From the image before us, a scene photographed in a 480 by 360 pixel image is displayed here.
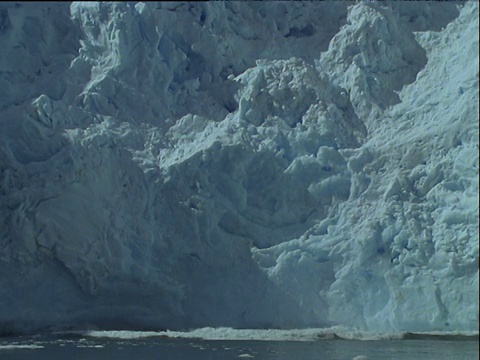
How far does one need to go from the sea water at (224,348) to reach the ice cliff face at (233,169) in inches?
23.3

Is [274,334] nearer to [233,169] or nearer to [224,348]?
[224,348]

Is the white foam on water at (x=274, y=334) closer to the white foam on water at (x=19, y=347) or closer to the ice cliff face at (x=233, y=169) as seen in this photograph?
the ice cliff face at (x=233, y=169)

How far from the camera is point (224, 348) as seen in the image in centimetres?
1024

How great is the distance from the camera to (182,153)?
1218cm

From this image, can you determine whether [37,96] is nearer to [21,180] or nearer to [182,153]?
[21,180]

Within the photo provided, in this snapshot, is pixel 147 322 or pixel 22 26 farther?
pixel 22 26

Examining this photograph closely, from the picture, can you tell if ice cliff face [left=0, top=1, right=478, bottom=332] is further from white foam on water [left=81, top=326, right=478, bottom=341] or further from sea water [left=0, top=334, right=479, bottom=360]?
sea water [left=0, top=334, right=479, bottom=360]

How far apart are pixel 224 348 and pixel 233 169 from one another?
258cm

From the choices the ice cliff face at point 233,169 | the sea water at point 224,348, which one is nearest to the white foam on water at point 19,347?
the sea water at point 224,348

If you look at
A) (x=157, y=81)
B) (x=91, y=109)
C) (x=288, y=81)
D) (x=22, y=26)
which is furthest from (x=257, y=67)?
(x=22, y=26)

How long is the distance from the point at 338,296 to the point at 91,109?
12.4 ft

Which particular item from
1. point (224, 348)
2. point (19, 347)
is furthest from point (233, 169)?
point (19, 347)

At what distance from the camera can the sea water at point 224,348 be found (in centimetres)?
951

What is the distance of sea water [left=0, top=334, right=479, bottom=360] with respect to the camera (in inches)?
374
